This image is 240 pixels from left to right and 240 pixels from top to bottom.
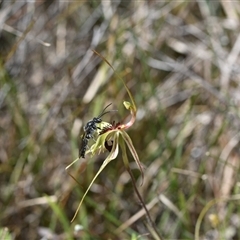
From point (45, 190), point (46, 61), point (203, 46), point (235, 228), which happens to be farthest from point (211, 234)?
point (46, 61)

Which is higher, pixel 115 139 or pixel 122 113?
pixel 115 139

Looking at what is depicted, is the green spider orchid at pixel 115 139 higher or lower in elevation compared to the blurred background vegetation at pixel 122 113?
higher

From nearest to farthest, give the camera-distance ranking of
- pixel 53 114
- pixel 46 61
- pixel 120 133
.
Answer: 1. pixel 120 133
2. pixel 53 114
3. pixel 46 61

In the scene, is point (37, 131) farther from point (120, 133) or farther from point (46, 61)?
point (120, 133)

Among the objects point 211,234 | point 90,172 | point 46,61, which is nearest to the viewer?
point 211,234

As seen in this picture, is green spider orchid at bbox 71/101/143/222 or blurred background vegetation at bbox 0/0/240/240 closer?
Answer: green spider orchid at bbox 71/101/143/222

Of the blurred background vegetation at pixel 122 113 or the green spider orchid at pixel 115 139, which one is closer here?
the green spider orchid at pixel 115 139

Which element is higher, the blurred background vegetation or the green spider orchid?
the green spider orchid

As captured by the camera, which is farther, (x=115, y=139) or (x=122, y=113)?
(x=122, y=113)
